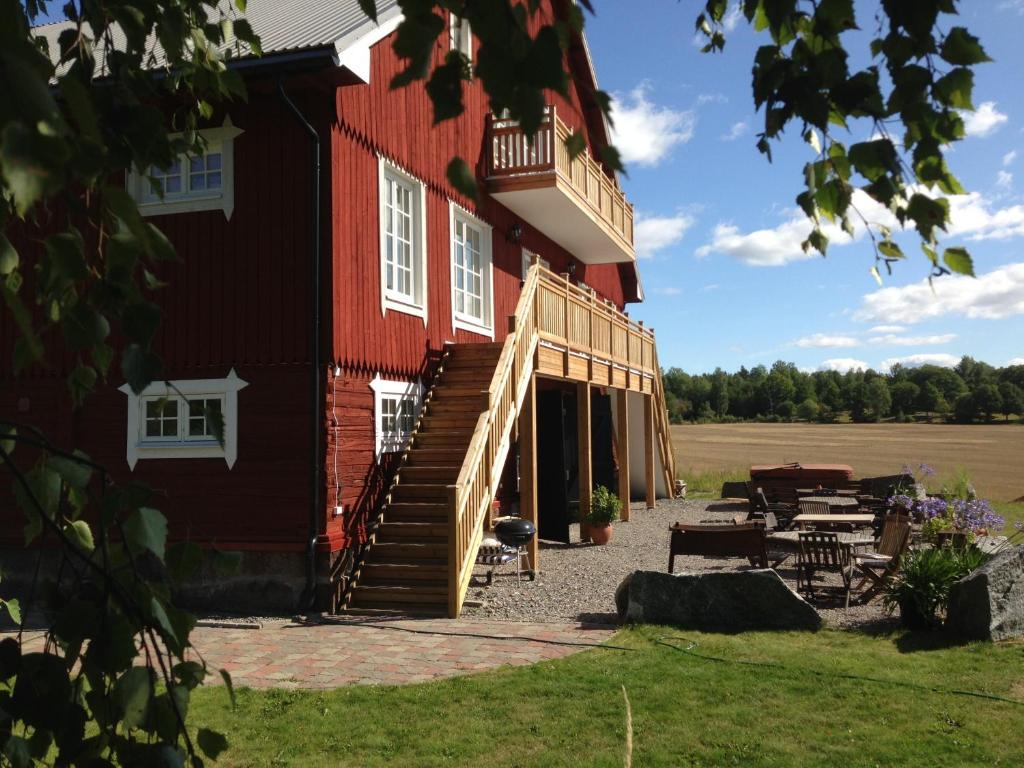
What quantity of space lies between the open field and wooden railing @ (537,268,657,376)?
13557 mm

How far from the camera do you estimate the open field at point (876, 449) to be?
41.2 metres

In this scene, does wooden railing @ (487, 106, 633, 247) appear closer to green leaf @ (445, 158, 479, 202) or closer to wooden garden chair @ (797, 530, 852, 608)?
wooden garden chair @ (797, 530, 852, 608)

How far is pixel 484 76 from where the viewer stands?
1409 millimetres

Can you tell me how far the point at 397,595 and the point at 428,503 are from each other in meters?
1.51

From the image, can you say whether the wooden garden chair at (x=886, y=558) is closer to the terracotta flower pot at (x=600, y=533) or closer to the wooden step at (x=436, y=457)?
the wooden step at (x=436, y=457)

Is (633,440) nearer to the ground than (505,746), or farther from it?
farther from it

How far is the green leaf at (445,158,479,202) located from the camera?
5.01ft

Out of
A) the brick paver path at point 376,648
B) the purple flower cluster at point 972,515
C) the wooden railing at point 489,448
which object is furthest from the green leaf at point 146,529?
the purple flower cluster at point 972,515

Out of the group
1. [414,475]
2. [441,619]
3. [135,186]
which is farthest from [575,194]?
[441,619]

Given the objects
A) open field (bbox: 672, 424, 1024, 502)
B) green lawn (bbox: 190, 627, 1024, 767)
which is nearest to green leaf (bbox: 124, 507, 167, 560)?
green lawn (bbox: 190, 627, 1024, 767)

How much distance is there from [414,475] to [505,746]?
641 cm

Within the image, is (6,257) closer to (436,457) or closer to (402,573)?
(402,573)

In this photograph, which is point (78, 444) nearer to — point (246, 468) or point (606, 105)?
point (246, 468)

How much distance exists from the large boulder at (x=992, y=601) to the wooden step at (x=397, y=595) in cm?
512
